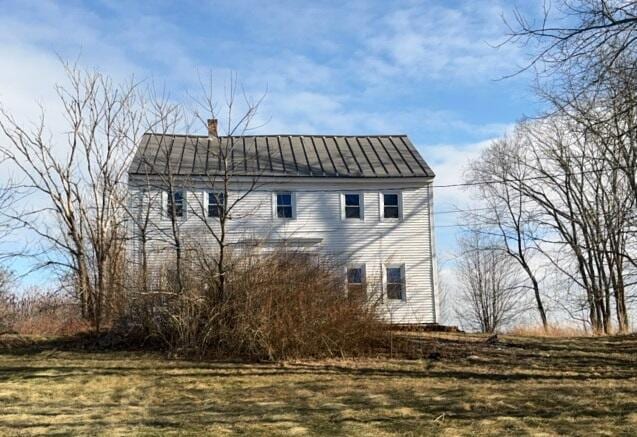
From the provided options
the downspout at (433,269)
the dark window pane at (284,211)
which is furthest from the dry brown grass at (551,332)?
the dark window pane at (284,211)

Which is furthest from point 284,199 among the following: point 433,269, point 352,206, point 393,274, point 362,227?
point 433,269

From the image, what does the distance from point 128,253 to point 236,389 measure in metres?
9.08

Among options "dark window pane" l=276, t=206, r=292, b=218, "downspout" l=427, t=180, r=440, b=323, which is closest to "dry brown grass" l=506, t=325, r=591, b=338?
"downspout" l=427, t=180, r=440, b=323

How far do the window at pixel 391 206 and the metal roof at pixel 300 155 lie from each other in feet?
2.61

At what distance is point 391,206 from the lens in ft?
76.7

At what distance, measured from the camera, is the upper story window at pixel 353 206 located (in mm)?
23172

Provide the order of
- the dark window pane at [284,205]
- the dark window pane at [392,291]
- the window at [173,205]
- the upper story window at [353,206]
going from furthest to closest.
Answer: the upper story window at [353,206], the dark window pane at [284,205], the dark window pane at [392,291], the window at [173,205]

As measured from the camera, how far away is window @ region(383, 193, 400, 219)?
23312 millimetres

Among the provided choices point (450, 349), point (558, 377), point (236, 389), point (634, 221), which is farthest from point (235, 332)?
point (634, 221)

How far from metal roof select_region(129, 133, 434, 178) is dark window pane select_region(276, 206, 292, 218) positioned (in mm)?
1207

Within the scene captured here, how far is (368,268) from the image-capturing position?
74.1ft

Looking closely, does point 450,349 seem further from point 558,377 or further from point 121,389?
point 121,389

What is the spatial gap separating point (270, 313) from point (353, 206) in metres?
12.0

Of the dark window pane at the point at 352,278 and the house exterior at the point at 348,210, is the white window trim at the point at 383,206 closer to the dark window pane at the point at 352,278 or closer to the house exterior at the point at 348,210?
the house exterior at the point at 348,210
